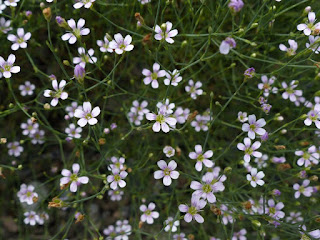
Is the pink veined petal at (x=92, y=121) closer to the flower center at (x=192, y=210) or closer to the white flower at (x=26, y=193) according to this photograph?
the flower center at (x=192, y=210)

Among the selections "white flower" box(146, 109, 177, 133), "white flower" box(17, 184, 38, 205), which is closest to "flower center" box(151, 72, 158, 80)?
"white flower" box(146, 109, 177, 133)

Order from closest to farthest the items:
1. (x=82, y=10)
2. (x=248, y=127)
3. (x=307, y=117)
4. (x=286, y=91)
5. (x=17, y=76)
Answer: (x=248, y=127), (x=307, y=117), (x=286, y=91), (x=82, y=10), (x=17, y=76)

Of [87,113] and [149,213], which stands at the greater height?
[87,113]

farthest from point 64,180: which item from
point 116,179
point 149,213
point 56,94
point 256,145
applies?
point 256,145

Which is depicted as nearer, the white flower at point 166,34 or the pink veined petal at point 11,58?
the white flower at point 166,34

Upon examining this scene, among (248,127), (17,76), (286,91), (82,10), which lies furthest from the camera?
(17,76)

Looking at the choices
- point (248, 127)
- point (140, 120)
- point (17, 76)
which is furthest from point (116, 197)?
point (17, 76)

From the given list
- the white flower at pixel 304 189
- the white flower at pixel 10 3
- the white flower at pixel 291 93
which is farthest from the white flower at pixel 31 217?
the white flower at pixel 291 93

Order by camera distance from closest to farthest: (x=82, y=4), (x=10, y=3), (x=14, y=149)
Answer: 1. (x=82, y=4)
2. (x=10, y=3)
3. (x=14, y=149)

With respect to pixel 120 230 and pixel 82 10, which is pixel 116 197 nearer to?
pixel 120 230

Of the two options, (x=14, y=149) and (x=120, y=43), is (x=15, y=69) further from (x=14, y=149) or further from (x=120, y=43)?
(x=14, y=149)

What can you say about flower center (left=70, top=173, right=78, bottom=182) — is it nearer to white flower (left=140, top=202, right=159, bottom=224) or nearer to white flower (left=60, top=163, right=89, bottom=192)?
white flower (left=60, top=163, right=89, bottom=192)
